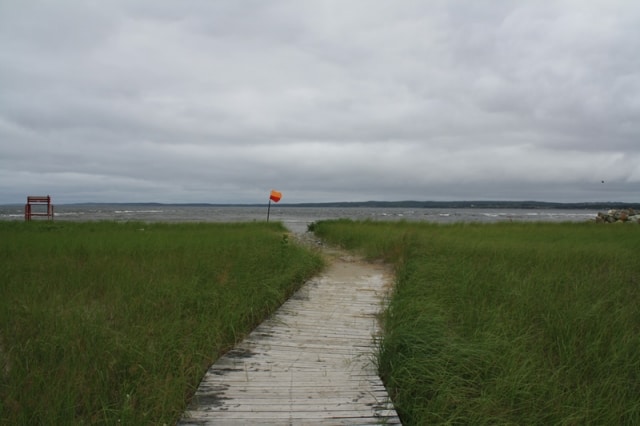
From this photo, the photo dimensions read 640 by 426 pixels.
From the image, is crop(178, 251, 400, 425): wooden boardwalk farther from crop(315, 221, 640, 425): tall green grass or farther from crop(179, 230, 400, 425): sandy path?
crop(315, 221, 640, 425): tall green grass

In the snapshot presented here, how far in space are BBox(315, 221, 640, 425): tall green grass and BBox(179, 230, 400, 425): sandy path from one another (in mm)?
306

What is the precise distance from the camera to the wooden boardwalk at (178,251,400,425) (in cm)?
292

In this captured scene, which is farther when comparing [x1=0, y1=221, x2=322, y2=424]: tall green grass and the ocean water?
the ocean water

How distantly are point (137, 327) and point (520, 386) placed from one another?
3.75m

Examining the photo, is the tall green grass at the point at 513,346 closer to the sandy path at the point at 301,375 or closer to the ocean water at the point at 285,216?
the sandy path at the point at 301,375

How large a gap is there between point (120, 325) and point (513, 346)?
4.23m

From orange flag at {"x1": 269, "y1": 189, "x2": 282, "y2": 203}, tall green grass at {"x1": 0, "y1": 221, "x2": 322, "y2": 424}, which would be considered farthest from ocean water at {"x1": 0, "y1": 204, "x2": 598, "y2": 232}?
tall green grass at {"x1": 0, "y1": 221, "x2": 322, "y2": 424}

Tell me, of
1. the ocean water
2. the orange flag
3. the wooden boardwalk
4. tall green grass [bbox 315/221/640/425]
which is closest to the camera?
the wooden boardwalk

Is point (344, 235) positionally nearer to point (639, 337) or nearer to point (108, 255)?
point (108, 255)

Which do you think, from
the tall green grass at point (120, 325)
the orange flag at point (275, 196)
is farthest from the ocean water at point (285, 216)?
the tall green grass at point (120, 325)

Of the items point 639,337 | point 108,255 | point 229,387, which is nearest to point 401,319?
point 229,387

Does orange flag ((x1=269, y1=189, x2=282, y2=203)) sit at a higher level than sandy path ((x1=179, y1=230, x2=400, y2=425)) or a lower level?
higher

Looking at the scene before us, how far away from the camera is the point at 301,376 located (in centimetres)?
352

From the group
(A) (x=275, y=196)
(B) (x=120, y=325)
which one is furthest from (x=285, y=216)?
(B) (x=120, y=325)
